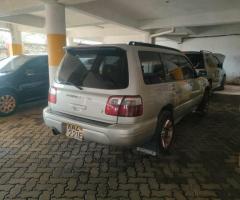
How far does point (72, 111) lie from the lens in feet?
9.82

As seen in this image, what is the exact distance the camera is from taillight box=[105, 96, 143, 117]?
2604mm

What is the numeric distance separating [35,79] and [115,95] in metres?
4.17

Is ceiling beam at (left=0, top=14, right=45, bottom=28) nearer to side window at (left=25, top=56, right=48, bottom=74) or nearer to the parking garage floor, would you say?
side window at (left=25, top=56, right=48, bottom=74)

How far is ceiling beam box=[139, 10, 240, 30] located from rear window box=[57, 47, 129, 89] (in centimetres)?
788

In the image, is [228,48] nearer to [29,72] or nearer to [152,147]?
[29,72]

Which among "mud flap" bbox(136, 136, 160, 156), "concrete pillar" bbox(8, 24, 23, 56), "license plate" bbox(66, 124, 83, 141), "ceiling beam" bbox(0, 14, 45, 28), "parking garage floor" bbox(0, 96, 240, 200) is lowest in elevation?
"parking garage floor" bbox(0, 96, 240, 200)

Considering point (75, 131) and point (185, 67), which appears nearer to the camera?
point (75, 131)

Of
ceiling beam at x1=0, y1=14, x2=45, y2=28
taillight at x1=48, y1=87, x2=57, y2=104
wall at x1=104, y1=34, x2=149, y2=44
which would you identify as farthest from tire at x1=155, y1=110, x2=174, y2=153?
wall at x1=104, y1=34, x2=149, y2=44

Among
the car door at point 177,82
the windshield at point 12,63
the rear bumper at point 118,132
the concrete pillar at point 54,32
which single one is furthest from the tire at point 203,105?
the windshield at point 12,63

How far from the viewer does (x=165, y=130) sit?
343cm

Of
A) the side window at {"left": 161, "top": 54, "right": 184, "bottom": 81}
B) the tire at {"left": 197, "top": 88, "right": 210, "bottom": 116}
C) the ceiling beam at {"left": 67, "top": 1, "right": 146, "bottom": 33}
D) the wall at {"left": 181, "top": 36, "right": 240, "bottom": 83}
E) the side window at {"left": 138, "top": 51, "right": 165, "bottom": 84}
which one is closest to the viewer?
the side window at {"left": 138, "top": 51, "right": 165, "bottom": 84}

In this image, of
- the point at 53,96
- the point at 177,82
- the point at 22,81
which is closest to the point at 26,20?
the point at 22,81

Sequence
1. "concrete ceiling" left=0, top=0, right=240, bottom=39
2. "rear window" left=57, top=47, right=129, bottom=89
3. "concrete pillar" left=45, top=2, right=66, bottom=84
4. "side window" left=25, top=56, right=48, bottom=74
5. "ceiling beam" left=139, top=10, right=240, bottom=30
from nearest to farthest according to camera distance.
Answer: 1. "rear window" left=57, top=47, right=129, bottom=89
2. "side window" left=25, top=56, right=48, bottom=74
3. "concrete pillar" left=45, top=2, right=66, bottom=84
4. "concrete ceiling" left=0, top=0, right=240, bottom=39
5. "ceiling beam" left=139, top=10, right=240, bottom=30

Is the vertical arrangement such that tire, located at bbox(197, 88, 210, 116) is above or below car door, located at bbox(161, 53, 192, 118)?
below
